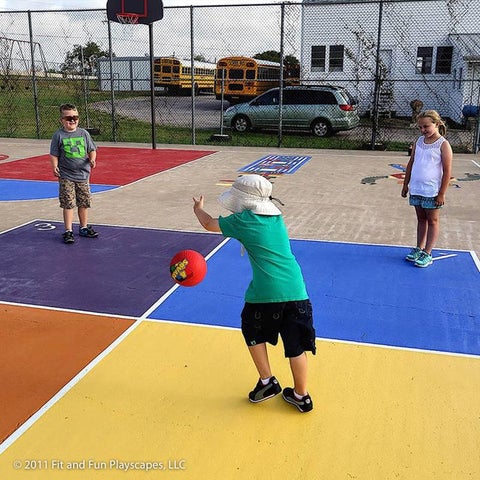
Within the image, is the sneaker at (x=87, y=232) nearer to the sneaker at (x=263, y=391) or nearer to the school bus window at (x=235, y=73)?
the sneaker at (x=263, y=391)

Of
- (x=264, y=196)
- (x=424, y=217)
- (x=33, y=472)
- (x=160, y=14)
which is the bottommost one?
(x=33, y=472)

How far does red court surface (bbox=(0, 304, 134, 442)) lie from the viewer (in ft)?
11.5

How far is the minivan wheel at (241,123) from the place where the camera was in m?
19.9

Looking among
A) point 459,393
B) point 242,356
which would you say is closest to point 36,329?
point 242,356

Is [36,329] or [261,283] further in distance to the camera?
[36,329]

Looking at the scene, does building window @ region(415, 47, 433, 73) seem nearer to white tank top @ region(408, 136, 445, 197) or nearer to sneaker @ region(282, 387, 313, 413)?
white tank top @ region(408, 136, 445, 197)

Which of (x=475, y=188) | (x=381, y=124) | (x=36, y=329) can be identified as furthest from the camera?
(x=381, y=124)

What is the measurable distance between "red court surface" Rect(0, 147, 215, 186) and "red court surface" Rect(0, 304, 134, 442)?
6.37 metres

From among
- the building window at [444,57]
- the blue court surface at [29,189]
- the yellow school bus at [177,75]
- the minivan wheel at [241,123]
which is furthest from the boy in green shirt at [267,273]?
the building window at [444,57]

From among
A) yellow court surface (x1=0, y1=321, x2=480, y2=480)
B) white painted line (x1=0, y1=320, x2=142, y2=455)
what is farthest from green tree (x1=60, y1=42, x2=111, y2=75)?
yellow court surface (x1=0, y1=321, x2=480, y2=480)

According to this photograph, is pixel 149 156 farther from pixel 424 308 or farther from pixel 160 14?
pixel 424 308

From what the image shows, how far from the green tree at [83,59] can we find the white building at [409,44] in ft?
28.9

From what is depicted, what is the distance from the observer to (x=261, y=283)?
322 cm

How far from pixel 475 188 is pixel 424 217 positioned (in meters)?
5.08
